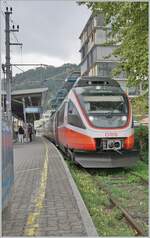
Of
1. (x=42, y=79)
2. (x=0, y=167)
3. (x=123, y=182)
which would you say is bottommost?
(x=123, y=182)

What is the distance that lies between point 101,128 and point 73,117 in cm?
146

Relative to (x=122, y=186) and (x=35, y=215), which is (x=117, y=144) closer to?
(x=122, y=186)

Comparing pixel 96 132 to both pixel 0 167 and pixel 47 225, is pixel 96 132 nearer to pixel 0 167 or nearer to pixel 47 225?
pixel 47 225

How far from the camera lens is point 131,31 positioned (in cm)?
1477

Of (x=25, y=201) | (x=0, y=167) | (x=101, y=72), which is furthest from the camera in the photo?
(x=101, y=72)

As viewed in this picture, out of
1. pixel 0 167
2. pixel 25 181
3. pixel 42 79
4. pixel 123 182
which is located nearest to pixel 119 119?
pixel 123 182

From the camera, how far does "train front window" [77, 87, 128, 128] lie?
14.7m

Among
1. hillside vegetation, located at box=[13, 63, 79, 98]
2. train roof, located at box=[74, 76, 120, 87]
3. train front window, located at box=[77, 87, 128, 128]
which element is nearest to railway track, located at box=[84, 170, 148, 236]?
train front window, located at box=[77, 87, 128, 128]

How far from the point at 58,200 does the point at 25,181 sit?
3.44 meters

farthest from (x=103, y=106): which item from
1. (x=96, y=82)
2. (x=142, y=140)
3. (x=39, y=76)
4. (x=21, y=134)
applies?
(x=21, y=134)

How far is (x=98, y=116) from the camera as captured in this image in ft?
48.4

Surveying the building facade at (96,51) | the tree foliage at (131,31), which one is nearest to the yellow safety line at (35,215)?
the tree foliage at (131,31)

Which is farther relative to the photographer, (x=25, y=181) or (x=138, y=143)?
(x=138, y=143)

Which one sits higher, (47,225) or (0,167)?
(0,167)
